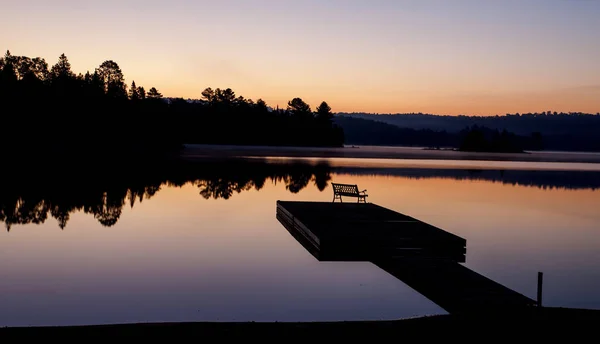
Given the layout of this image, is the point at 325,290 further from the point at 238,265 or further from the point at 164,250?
the point at 164,250

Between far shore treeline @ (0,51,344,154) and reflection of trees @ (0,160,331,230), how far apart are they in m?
37.0

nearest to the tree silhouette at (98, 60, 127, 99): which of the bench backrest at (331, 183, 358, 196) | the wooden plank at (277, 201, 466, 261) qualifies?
the bench backrest at (331, 183, 358, 196)

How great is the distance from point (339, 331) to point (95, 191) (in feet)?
90.7

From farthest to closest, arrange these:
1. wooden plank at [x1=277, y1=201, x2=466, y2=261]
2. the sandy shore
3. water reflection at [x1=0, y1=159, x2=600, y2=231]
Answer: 1. the sandy shore
2. water reflection at [x1=0, y1=159, x2=600, y2=231]
3. wooden plank at [x1=277, y1=201, x2=466, y2=261]

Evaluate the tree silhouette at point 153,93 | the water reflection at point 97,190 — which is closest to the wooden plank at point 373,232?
the water reflection at point 97,190

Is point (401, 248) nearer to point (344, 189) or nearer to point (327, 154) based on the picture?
point (344, 189)

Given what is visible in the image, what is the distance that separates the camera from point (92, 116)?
8488 cm

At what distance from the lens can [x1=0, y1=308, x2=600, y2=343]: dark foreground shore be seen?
800 centimetres

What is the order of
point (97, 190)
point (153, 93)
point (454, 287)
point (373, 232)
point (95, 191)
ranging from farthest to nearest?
point (153, 93) → point (97, 190) → point (95, 191) → point (373, 232) → point (454, 287)

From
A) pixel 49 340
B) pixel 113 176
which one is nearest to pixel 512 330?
pixel 49 340

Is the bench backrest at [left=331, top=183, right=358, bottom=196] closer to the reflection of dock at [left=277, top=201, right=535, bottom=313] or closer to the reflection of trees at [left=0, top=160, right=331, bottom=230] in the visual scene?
the reflection of dock at [left=277, top=201, right=535, bottom=313]

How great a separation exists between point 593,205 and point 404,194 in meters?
10.0

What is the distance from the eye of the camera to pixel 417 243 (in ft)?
55.1

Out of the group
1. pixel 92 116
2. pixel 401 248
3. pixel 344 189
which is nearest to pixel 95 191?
pixel 344 189
